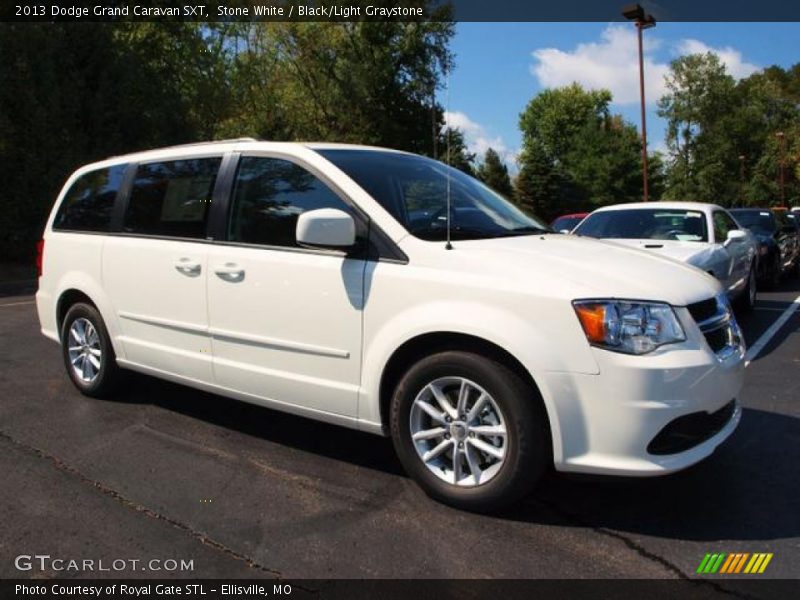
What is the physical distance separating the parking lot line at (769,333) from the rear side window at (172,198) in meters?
4.15

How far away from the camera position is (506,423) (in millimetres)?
3061

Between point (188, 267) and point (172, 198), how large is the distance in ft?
1.95

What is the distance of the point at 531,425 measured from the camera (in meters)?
3.00

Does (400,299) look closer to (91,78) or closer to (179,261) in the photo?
(179,261)

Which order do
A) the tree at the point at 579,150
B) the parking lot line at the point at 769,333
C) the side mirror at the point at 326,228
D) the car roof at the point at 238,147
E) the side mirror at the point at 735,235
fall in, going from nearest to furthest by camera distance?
the side mirror at the point at 326,228 < the car roof at the point at 238,147 < the parking lot line at the point at 769,333 < the side mirror at the point at 735,235 < the tree at the point at 579,150

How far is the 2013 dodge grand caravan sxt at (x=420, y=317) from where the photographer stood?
9.57 feet

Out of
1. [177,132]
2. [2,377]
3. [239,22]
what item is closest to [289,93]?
[239,22]

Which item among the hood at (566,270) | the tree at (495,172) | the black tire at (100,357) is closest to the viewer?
the hood at (566,270)

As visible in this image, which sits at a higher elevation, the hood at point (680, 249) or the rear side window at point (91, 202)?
the rear side window at point (91, 202)

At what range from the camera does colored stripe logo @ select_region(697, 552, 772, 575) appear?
275 centimetres

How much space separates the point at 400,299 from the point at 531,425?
840 millimetres

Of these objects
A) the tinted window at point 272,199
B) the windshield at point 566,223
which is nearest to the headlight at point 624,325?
the tinted window at point 272,199
